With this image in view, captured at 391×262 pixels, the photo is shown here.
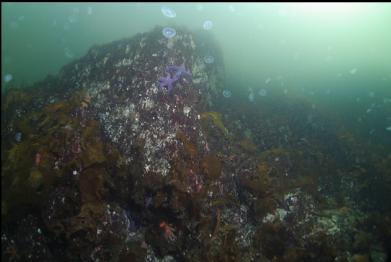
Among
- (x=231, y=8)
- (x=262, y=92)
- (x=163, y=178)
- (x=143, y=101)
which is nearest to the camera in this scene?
(x=163, y=178)

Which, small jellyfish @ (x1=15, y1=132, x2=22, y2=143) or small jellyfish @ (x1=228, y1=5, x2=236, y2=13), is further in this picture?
small jellyfish @ (x1=228, y1=5, x2=236, y2=13)

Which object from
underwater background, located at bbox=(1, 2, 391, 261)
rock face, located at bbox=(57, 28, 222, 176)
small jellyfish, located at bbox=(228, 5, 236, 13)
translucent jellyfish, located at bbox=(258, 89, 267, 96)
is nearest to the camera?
underwater background, located at bbox=(1, 2, 391, 261)

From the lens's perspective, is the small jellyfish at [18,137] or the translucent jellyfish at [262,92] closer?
the small jellyfish at [18,137]

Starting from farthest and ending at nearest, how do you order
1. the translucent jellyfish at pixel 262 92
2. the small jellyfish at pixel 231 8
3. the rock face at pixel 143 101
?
the small jellyfish at pixel 231 8, the translucent jellyfish at pixel 262 92, the rock face at pixel 143 101

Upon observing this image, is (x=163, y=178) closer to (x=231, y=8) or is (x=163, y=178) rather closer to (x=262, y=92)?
(x=262, y=92)

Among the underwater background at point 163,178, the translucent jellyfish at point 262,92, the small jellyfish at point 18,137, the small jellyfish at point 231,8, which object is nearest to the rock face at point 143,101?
the underwater background at point 163,178

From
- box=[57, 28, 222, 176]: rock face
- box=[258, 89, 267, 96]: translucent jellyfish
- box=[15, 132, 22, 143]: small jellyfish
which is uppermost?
box=[258, 89, 267, 96]: translucent jellyfish

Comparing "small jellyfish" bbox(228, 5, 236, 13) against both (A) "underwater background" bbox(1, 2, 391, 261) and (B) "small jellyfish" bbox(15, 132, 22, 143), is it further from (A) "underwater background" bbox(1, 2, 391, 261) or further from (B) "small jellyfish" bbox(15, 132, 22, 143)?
(B) "small jellyfish" bbox(15, 132, 22, 143)

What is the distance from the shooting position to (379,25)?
242ft

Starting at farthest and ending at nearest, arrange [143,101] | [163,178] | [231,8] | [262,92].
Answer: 1. [231,8]
2. [262,92]
3. [143,101]
4. [163,178]

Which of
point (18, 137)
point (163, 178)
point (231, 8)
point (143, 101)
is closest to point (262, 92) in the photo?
point (143, 101)

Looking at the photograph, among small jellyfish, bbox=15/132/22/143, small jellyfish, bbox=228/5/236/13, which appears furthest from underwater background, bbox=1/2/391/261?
small jellyfish, bbox=228/5/236/13

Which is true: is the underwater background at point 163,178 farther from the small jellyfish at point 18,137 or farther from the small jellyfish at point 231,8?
the small jellyfish at point 231,8

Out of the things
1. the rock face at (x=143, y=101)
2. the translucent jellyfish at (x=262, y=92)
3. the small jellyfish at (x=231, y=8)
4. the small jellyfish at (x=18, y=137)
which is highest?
the small jellyfish at (x=231, y=8)
